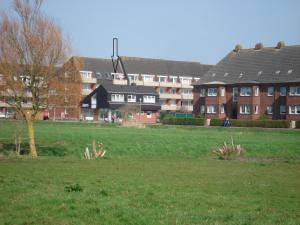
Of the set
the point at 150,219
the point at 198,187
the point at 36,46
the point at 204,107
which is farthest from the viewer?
the point at 204,107

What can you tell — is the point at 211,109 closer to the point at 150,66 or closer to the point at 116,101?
the point at 116,101

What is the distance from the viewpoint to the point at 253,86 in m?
81.5

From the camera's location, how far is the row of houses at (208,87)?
7944cm

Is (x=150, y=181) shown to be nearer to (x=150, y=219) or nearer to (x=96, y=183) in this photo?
(x=96, y=183)

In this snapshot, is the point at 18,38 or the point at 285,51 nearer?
the point at 18,38

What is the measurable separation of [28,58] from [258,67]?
60.8 meters

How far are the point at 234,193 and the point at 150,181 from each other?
3033 millimetres

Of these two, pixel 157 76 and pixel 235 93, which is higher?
pixel 157 76

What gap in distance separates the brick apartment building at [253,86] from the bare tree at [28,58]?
2135 inches

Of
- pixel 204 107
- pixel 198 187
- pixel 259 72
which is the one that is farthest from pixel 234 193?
pixel 204 107

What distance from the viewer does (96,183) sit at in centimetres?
1491

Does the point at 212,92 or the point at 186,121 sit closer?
the point at 186,121

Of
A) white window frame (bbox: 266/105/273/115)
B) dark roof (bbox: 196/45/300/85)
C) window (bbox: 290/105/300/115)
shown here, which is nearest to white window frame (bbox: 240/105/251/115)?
white window frame (bbox: 266/105/273/115)

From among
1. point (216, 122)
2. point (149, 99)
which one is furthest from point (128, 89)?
point (216, 122)
